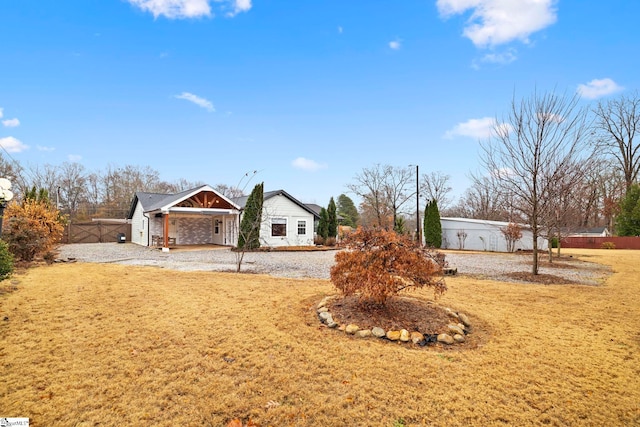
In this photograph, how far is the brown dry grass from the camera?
106 inches

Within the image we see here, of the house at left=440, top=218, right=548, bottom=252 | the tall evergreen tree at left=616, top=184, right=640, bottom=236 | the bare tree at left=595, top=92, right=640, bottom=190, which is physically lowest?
the house at left=440, top=218, right=548, bottom=252

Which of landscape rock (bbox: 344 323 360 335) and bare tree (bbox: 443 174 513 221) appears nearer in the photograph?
landscape rock (bbox: 344 323 360 335)

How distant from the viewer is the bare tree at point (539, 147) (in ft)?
31.3

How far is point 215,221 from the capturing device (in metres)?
23.1

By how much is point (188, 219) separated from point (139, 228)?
4.02 meters

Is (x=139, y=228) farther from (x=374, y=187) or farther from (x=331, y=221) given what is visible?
(x=374, y=187)

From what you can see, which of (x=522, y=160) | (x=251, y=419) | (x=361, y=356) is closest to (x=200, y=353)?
(x=251, y=419)

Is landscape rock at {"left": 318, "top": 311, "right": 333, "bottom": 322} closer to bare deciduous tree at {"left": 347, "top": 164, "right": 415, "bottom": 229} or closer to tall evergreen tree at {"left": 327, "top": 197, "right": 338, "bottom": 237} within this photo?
tall evergreen tree at {"left": 327, "top": 197, "right": 338, "bottom": 237}

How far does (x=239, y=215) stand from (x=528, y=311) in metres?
17.0

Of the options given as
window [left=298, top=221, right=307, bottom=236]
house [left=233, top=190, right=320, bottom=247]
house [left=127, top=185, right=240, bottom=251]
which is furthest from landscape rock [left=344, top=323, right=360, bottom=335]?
window [left=298, top=221, right=307, bottom=236]

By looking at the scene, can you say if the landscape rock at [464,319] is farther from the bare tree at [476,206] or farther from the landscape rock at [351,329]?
the bare tree at [476,206]

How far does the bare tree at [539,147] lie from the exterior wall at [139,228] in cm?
2045

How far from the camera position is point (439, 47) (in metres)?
12.0

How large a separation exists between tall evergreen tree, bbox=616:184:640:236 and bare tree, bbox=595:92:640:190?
4.98ft
